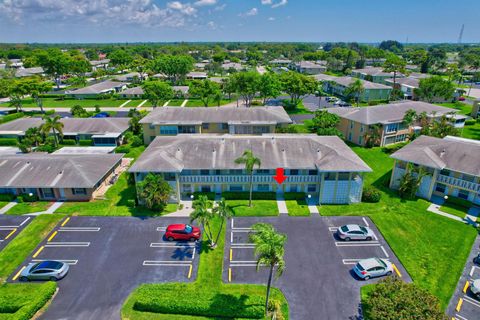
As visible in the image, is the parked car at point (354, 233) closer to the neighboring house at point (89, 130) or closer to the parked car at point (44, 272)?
the parked car at point (44, 272)

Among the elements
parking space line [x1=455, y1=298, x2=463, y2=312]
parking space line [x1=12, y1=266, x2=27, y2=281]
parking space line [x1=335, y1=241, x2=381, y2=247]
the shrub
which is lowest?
parking space line [x1=455, y1=298, x2=463, y2=312]

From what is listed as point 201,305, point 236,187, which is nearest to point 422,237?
point 236,187

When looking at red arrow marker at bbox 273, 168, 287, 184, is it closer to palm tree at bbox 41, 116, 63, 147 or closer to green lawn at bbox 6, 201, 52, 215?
green lawn at bbox 6, 201, 52, 215

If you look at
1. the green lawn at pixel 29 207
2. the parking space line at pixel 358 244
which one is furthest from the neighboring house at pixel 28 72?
the parking space line at pixel 358 244

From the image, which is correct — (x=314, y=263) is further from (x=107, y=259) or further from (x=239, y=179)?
(x=107, y=259)

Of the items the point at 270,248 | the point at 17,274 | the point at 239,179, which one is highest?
the point at 270,248

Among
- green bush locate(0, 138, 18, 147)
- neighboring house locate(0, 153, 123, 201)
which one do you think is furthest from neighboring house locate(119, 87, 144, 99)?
neighboring house locate(0, 153, 123, 201)

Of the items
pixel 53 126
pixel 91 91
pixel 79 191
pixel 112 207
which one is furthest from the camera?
pixel 91 91
